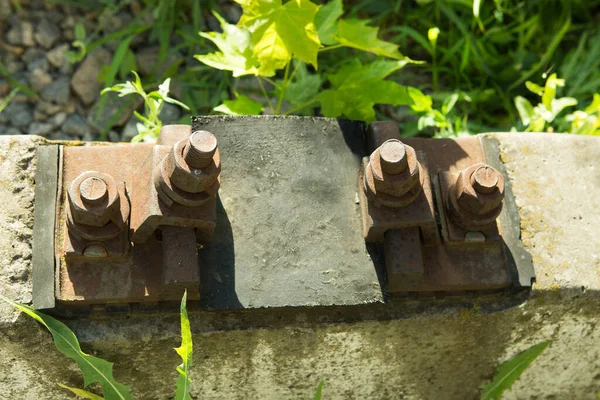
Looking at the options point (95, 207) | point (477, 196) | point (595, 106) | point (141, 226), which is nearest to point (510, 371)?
point (477, 196)

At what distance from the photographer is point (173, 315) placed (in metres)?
1.70

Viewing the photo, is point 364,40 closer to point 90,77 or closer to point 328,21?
point 328,21

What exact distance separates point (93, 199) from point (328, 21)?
996mm

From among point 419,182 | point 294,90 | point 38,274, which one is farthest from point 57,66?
point 419,182

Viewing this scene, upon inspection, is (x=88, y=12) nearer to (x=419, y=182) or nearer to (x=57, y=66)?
(x=57, y=66)

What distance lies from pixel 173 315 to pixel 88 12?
1.57m

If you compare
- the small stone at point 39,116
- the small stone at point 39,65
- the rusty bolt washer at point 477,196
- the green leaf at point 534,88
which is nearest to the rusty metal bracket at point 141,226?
the rusty bolt washer at point 477,196

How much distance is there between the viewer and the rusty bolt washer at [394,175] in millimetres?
1587

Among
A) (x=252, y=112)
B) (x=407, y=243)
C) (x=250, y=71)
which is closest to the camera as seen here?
(x=407, y=243)

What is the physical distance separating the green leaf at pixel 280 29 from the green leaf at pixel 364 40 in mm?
214

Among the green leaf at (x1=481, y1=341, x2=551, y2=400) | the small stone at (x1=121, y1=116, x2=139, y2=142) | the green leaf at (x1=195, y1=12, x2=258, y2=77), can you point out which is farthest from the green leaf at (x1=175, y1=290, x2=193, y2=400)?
the small stone at (x1=121, y1=116, x2=139, y2=142)

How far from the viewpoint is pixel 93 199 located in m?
1.53

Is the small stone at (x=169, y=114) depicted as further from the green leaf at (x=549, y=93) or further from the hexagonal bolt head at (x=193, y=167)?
the green leaf at (x=549, y=93)

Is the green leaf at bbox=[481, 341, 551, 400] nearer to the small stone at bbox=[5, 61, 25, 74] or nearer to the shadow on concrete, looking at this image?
the shadow on concrete
